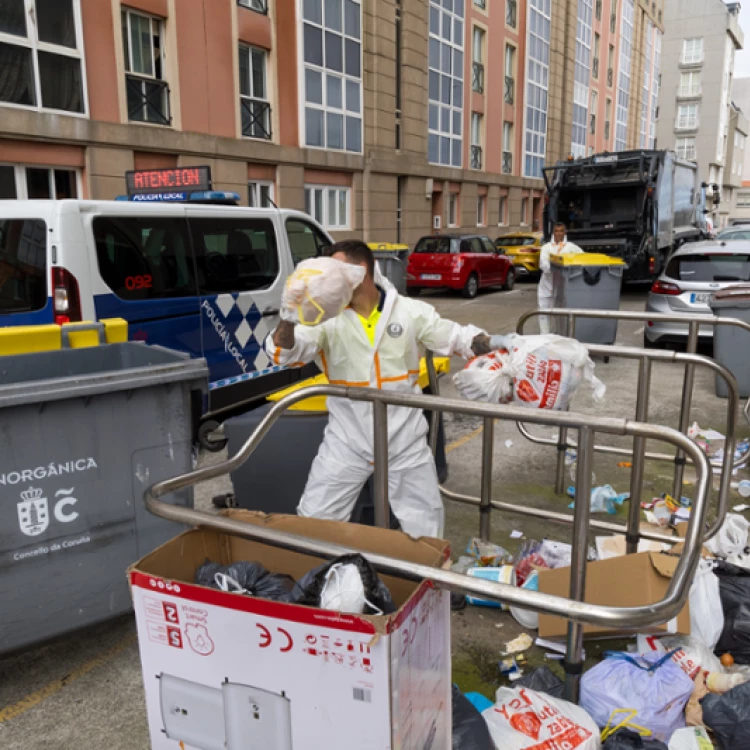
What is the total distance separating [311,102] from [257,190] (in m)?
2.96

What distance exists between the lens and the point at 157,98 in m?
14.2

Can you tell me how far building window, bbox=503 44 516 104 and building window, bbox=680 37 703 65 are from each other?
45228 millimetres

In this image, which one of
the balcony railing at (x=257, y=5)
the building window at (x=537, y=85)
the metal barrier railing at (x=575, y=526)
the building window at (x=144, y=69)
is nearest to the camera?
the metal barrier railing at (x=575, y=526)

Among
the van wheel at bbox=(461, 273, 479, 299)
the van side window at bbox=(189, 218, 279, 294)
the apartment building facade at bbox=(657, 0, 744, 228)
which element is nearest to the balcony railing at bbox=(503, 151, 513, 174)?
the van wheel at bbox=(461, 273, 479, 299)

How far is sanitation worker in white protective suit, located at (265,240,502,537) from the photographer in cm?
316

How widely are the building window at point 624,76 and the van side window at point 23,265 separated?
46238 mm

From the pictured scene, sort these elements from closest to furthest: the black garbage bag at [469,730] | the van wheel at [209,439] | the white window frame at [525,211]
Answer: the black garbage bag at [469,730], the van wheel at [209,439], the white window frame at [525,211]

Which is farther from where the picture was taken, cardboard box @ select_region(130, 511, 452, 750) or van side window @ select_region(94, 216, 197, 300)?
van side window @ select_region(94, 216, 197, 300)

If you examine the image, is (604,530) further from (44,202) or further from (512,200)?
(512,200)

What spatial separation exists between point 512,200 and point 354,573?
31.0 meters

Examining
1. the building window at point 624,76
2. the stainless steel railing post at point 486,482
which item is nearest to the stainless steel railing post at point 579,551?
the stainless steel railing post at point 486,482

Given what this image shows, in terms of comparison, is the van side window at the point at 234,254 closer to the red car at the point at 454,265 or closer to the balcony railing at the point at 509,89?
the red car at the point at 454,265

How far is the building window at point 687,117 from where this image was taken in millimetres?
65750

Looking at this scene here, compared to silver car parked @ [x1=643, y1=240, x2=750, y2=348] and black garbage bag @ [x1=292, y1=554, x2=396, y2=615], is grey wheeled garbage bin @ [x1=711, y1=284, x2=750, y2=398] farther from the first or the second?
black garbage bag @ [x1=292, y1=554, x2=396, y2=615]
